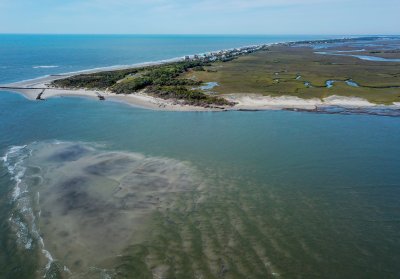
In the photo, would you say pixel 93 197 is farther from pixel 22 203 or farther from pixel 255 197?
pixel 255 197

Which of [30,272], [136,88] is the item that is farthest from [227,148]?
[136,88]

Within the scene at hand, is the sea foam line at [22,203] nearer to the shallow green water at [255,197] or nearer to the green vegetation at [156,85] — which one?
the shallow green water at [255,197]

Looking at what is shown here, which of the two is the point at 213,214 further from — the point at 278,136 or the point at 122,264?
the point at 278,136

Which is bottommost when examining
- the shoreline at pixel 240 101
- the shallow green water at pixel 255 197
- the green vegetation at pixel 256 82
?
the shallow green water at pixel 255 197

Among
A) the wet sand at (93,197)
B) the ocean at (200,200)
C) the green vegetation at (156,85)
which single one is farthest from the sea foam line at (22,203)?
the green vegetation at (156,85)

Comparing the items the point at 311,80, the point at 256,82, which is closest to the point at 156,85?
the point at 256,82

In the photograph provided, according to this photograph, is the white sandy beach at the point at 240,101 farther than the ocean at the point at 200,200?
Yes

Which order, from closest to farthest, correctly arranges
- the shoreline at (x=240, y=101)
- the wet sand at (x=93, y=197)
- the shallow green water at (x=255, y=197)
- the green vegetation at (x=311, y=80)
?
1. the shallow green water at (x=255, y=197)
2. the wet sand at (x=93, y=197)
3. the shoreline at (x=240, y=101)
4. the green vegetation at (x=311, y=80)
